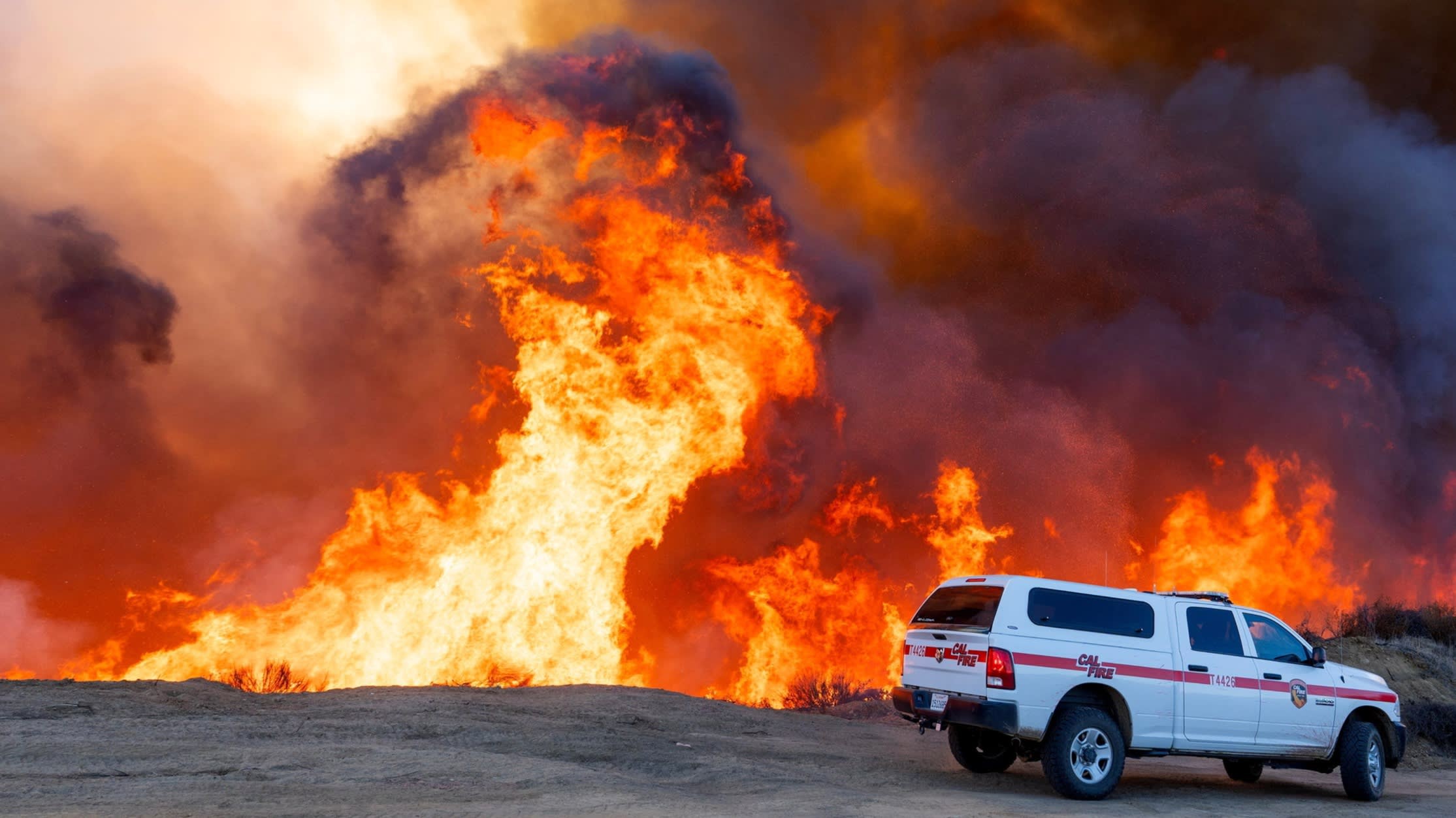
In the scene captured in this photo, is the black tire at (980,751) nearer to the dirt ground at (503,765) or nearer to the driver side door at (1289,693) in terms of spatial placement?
the dirt ground at (503,765)

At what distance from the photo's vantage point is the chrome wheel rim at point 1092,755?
31.1 ft

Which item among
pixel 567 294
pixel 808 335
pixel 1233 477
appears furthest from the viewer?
pixel 1233 477

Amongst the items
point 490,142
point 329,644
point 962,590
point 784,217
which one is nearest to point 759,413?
point 784,217

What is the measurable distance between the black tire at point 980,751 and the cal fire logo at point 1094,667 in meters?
2.04

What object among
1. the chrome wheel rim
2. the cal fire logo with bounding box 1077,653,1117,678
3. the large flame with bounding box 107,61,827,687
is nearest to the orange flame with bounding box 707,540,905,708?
the large flame with bounding box 107,61,827,687

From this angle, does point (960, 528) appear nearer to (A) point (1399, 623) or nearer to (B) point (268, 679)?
(A) point (1399, 623)

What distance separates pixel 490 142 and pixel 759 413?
→ 8542mm

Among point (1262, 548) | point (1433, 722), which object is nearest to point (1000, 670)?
point (1433, 722)

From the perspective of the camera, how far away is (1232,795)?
10852 millimetres

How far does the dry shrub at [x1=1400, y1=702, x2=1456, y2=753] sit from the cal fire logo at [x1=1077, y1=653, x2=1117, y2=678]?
1083 cm

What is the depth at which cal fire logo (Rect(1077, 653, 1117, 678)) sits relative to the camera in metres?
9.53

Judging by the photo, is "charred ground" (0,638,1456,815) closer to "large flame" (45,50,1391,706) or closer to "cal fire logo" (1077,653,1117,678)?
"cal fire logo" (1077,653,1117,678)

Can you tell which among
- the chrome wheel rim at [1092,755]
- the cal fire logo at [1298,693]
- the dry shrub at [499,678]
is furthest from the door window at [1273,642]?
the dry shrub at [499,678]

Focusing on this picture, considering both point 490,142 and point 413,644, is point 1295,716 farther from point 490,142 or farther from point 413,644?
point 490,142
